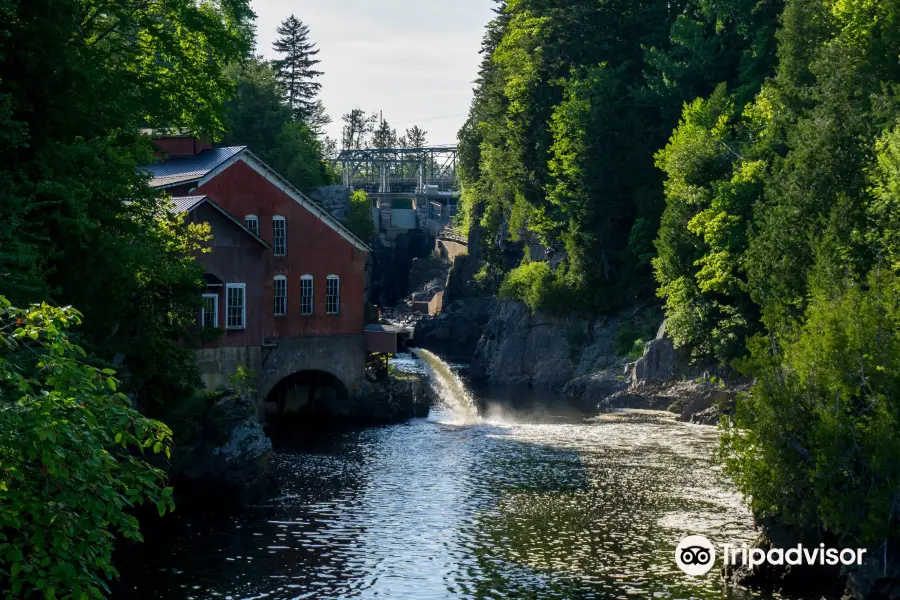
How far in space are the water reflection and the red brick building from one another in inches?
219

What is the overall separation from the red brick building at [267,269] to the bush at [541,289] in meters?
21.4

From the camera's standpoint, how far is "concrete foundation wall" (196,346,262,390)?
4725cm

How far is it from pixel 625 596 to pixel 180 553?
38.8 feet

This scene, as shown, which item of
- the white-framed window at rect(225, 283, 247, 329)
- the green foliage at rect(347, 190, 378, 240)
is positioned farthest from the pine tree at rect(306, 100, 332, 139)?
the white-framed window at rect(225, 283, 247, 329)

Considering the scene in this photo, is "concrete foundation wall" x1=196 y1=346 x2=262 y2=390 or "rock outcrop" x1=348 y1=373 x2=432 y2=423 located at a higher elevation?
"concrete foundation wall" x1=196 y1=346 x2=262 y2=390

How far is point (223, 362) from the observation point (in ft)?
160

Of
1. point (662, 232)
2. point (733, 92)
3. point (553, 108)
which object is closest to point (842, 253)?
point (662, 232)

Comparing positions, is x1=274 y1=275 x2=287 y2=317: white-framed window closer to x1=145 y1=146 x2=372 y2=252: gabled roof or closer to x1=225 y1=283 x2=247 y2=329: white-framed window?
x1=145 y1=146 x2=372 y2=252: gabled roof

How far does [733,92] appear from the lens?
68.0 metres

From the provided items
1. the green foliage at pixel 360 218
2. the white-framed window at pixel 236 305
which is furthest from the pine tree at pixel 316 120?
the white-framed window at pixel 236 305

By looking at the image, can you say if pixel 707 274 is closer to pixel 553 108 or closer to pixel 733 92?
pixel 733 92

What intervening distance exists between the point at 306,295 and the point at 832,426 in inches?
1341

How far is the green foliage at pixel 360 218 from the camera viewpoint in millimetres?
110375

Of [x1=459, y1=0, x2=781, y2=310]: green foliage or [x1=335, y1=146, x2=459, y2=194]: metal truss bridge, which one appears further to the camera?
[x1=335, y1=146, x2=459, y2=194]: metal truss bridge
